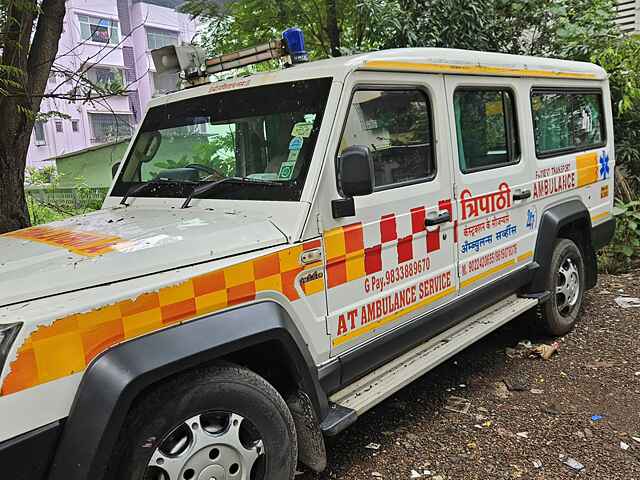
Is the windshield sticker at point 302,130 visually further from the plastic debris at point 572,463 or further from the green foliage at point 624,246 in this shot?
the green foliage at point 624,246

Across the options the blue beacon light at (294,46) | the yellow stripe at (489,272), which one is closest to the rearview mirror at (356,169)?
the blue beacon light at (294,46)

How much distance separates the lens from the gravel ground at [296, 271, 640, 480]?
2.93m

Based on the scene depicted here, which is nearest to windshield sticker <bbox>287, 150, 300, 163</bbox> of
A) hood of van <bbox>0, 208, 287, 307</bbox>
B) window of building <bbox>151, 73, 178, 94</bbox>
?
hood of van <bbox>0, 208, 287, 307</bbox>

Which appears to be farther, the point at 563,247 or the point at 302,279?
the point at 563,247

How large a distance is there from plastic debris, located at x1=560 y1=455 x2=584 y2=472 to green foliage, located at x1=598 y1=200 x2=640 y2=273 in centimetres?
391

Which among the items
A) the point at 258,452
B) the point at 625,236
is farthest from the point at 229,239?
the point at 625,236

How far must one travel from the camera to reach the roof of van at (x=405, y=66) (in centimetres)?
281

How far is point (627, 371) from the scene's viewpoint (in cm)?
395

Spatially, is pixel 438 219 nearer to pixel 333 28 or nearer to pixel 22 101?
pixel 22 101

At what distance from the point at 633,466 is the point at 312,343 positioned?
5.71 feet

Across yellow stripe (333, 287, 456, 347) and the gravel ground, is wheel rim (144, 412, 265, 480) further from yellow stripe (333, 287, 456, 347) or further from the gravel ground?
the gravel ground

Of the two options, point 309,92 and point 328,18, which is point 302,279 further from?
point 328,18

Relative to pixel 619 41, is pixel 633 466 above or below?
below

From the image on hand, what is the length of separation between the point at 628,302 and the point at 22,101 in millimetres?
5447
